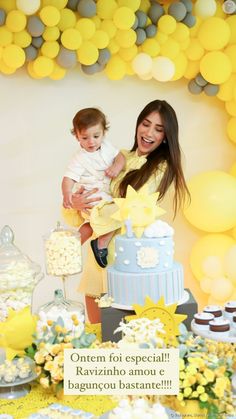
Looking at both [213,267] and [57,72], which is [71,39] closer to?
[57,72]

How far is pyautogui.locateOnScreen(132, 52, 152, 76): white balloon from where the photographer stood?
3.37 m

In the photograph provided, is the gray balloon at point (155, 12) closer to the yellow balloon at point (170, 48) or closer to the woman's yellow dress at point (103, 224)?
the yellow balloon at point (170, 48)

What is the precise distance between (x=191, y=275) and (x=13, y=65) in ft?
5.22

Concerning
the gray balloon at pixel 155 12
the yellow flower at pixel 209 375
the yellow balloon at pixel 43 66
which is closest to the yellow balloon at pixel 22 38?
the yellow balloon at pixel 43 66

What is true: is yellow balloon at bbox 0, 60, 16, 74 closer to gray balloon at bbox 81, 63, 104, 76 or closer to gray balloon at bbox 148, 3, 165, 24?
gray balloon at bbox 81, 63, 104, 76

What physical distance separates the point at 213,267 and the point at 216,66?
111 centimetres

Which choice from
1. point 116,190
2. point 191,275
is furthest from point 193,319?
point 191,275

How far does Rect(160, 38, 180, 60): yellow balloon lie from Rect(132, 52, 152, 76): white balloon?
0.09 m

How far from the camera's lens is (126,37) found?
329 cm

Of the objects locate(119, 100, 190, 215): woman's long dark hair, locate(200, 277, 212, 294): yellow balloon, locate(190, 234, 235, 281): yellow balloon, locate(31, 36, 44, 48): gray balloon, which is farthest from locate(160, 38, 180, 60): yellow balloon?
locate(200, 277, 212, 294): yellow balloon

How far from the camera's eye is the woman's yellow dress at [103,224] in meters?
3.20

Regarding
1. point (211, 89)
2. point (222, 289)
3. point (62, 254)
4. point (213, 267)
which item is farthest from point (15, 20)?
point (222, 289)

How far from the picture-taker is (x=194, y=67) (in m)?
3.51

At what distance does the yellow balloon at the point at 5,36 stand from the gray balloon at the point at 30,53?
0.11 meters
